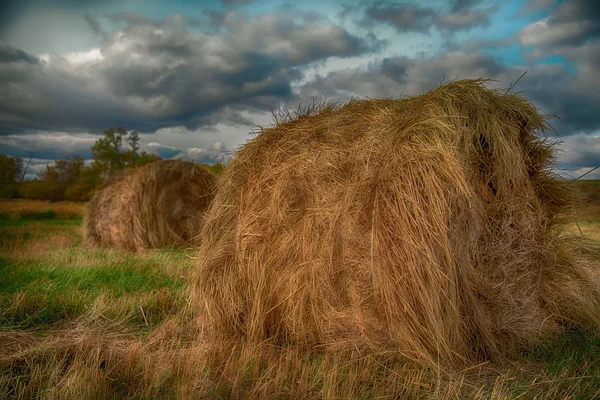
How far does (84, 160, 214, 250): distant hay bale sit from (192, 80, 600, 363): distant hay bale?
6.45 metres

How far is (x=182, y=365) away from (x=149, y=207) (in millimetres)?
8087

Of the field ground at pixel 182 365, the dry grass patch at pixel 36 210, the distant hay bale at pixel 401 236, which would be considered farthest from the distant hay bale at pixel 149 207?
the dry grass patch at pixel 36 210

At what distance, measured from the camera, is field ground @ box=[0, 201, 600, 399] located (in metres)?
3.33

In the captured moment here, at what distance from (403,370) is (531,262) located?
80.0 inches

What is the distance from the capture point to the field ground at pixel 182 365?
3.33 meters

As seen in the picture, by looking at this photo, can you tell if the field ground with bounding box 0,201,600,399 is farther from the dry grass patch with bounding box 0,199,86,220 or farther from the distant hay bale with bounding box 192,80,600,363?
the dry grass patch with bounding box 0,199,86,220

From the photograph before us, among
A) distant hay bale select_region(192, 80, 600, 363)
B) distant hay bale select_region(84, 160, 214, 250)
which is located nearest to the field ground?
distant hay bale select_region(192, 80, 600, 363)

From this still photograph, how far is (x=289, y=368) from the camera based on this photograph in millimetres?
3785

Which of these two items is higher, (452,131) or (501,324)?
(452,131)

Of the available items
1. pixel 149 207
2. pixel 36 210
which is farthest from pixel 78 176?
pixel 149 207

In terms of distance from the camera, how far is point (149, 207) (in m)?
11.2

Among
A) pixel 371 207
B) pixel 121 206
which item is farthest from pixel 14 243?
pixel 371 207

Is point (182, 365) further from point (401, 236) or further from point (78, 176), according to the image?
point (78, 176)

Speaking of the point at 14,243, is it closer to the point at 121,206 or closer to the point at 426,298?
the point at 121,206
